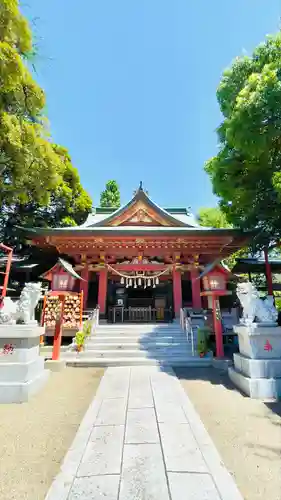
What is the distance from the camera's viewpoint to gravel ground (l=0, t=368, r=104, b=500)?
2461 millimetres

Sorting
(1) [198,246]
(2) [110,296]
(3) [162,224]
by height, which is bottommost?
(2) [110,296]

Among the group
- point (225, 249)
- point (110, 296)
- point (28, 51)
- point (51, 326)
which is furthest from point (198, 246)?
point (28, 51)

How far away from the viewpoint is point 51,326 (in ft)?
32.2

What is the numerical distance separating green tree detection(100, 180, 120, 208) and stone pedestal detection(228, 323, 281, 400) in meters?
28.8

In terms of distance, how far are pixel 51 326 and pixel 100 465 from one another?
7.95 metres

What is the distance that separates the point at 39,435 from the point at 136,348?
5.51 m

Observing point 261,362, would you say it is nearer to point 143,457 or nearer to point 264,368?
point 264,368

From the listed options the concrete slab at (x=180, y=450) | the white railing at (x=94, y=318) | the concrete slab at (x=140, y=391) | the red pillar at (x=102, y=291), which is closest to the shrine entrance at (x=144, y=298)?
the red pillar at (x=102, y=291)

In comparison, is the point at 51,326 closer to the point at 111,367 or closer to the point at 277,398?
the point at 111,367

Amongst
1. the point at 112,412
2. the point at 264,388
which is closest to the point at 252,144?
the point at 264,388

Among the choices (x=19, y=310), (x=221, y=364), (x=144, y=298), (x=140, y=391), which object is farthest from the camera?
(x=144, y=298)

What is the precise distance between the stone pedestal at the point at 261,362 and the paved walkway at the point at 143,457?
1495 millimetres

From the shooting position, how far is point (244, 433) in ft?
11.3

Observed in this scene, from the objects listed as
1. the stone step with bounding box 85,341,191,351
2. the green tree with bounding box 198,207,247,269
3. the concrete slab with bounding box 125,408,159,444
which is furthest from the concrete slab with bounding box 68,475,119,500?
the green tree with bounding box 198,207,247,269
